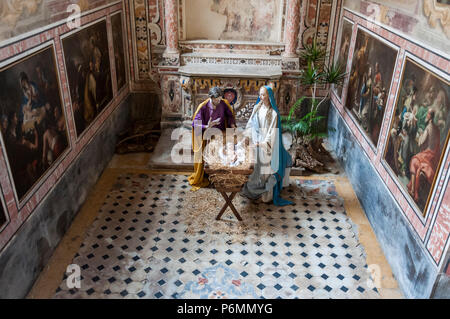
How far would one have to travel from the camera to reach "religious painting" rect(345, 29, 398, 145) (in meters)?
6.68

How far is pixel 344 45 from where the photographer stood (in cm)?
925

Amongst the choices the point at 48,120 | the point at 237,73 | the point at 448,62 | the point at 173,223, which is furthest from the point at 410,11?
the point at 48,120

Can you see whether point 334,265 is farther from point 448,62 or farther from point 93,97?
point 93,97

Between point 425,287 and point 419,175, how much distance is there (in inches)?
56.6

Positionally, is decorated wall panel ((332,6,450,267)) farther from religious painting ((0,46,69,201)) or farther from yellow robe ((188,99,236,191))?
religious painting ((0,46,69,201))

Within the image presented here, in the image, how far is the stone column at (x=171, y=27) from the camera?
9.32m

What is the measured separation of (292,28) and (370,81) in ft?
9.67

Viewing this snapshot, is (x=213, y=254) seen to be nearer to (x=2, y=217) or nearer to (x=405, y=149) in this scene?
(x=2, y=217)

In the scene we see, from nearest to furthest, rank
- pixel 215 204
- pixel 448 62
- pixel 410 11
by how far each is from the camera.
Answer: pixel 448 62, pixel 410 11, pixel 215 204

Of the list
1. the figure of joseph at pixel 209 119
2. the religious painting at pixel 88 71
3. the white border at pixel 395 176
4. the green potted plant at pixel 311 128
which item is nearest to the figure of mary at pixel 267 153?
the figure of joseph at pixel 209 119

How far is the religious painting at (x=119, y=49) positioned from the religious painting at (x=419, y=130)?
629cm

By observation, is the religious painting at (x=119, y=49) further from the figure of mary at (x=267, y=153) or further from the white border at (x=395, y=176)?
the white border at (x=395, y=176)

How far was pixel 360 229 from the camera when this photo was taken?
689 cm

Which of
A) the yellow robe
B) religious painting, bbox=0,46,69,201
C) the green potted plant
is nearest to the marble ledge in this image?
the green potted plant
